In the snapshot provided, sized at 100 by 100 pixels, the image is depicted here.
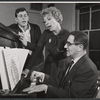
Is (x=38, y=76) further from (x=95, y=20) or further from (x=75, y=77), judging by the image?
(x=95, y=20)

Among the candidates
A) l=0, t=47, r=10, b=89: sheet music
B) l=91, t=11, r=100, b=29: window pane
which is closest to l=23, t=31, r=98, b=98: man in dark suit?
l=91, t=11, r=100, b=29: window pane

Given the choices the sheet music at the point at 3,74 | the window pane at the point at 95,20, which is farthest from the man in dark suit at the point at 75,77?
the sheet music at the point at 3,74

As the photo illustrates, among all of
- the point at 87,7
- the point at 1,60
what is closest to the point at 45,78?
the point at 1,60

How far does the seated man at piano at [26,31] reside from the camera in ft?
5.00

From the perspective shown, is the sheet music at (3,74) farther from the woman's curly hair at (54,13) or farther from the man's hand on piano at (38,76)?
the woman's curly hair at (54,13)

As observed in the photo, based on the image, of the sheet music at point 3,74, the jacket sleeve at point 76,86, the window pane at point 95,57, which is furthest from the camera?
the window pane at point 95,57

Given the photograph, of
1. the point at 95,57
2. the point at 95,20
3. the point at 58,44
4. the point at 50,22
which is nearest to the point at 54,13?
the point at 50,22

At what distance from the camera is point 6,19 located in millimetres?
1526

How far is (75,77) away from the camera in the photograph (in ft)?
4.88

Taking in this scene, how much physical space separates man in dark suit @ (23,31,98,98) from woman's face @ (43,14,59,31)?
0.17m

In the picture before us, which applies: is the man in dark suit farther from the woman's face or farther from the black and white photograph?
the woman's face

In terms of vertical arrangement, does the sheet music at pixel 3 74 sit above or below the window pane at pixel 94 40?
below

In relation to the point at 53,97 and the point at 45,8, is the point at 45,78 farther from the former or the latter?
the point at 45,8

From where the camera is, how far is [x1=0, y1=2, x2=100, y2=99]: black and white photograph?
1485mm
